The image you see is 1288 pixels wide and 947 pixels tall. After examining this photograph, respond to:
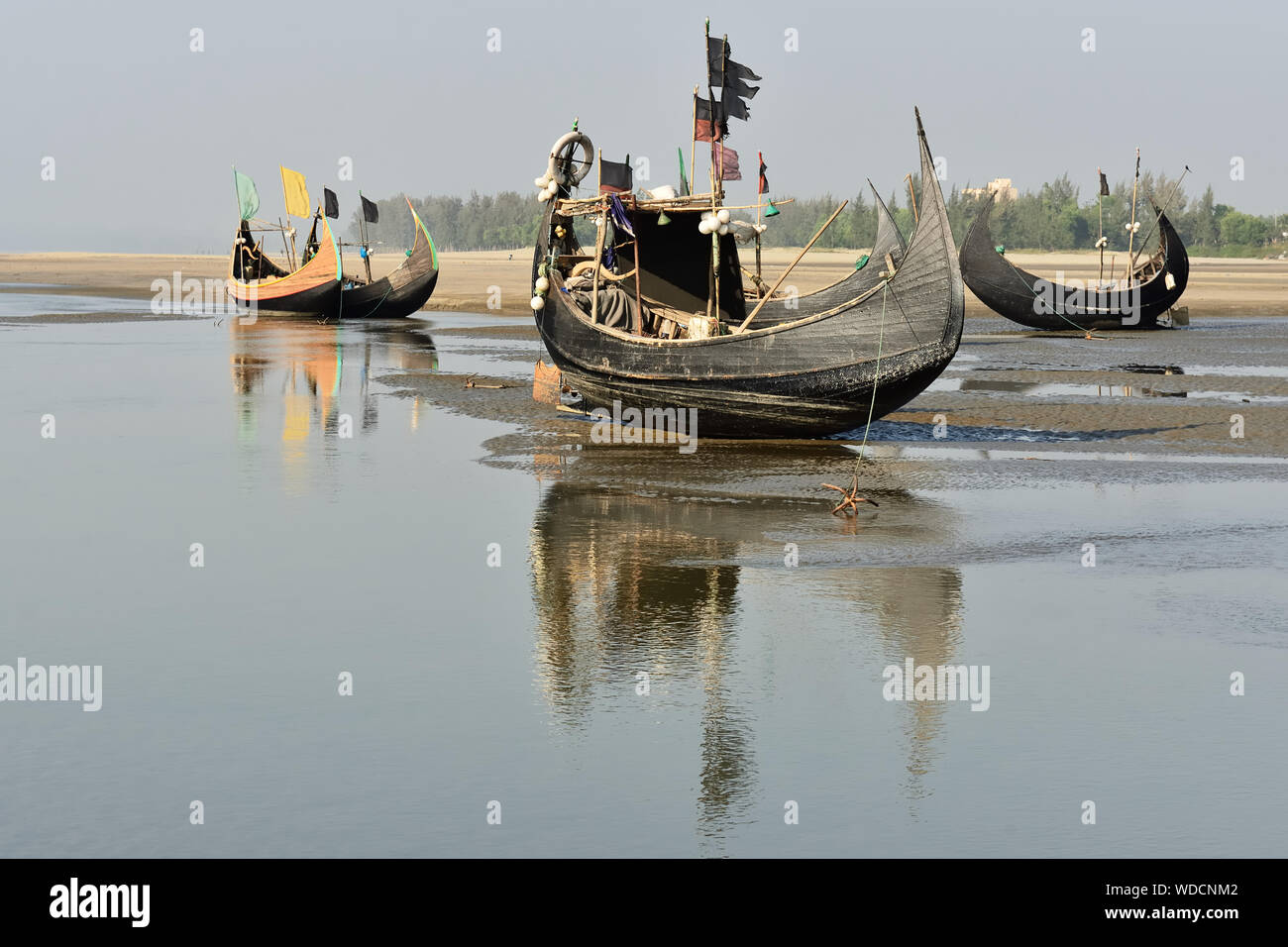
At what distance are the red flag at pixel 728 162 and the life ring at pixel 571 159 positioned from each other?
11.2 feet

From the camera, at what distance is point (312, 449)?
1742cm

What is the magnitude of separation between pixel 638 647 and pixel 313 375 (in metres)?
18.8

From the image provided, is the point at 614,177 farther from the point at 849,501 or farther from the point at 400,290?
the point at 400,290

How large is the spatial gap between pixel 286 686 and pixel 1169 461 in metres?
11.6

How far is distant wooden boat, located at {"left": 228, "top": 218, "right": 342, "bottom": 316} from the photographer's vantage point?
4244 cm

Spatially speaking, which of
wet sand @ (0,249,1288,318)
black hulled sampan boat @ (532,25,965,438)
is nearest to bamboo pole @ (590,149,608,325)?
black hulled sampan boat @ (532,25,965,438)

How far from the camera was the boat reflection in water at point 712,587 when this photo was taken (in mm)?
7801

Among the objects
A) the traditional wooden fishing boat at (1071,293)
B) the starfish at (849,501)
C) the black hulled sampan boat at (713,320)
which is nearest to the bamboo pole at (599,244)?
the black hulled sampan boat at (713,320)

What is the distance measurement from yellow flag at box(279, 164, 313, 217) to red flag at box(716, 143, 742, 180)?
2805cm

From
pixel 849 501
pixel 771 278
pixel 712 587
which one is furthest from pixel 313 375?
pixel 771 278

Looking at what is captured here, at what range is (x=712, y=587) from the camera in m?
10.6

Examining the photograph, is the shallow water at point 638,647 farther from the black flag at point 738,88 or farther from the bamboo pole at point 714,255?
the black flag at point 738,88

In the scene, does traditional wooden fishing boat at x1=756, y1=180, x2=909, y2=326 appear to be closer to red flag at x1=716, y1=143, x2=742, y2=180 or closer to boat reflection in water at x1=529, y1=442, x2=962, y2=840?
red flag at x1=716, y1=143, x2=742, y2=180
